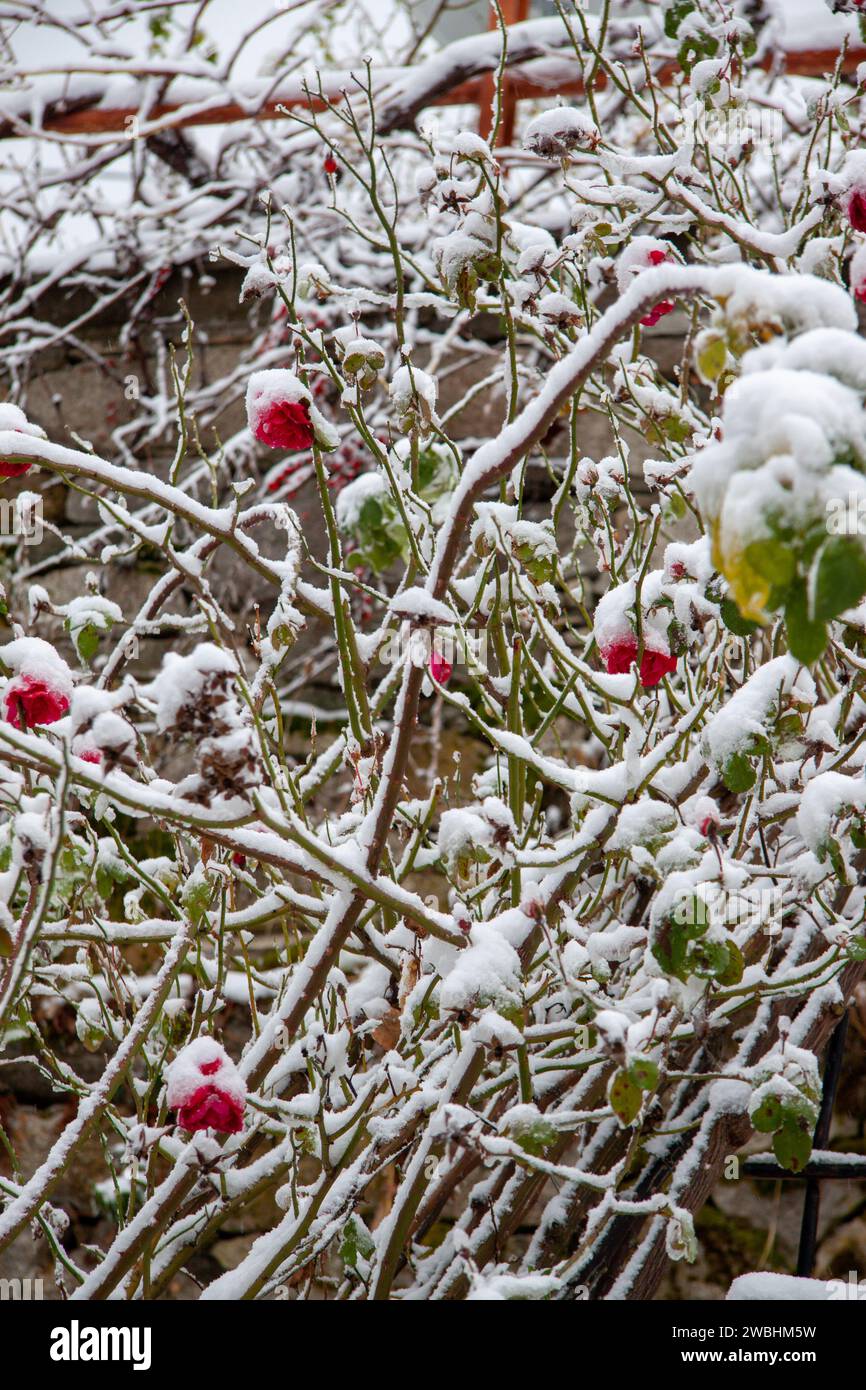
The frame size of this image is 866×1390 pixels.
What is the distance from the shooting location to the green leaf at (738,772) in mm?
956

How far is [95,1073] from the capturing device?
2.46 meters

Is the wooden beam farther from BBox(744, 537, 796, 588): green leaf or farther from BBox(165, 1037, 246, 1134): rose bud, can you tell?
BBox(744, 537, 796, 588): green leaf

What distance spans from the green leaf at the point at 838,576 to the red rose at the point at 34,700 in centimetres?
74

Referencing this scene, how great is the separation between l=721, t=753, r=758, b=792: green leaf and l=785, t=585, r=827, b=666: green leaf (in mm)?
464

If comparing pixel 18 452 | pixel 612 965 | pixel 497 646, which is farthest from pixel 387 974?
pixel 18 452

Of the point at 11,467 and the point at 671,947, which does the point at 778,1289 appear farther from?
the point at 11,467

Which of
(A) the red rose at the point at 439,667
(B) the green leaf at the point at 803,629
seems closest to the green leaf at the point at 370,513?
(A) the red rose at the point at 439,667

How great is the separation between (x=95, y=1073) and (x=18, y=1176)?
4.03 ft

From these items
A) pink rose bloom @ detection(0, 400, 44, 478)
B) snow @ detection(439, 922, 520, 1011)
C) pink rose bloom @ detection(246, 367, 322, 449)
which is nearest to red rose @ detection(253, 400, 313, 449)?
pink rose bloom @ detection(246, 367, 322, 449)

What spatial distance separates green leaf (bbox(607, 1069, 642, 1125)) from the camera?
0.84 m

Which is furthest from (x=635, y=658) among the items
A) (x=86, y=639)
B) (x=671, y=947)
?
(x=86, y=639)

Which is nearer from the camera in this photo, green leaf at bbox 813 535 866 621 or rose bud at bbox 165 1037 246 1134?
green leaf at bbox 813 535 866 621

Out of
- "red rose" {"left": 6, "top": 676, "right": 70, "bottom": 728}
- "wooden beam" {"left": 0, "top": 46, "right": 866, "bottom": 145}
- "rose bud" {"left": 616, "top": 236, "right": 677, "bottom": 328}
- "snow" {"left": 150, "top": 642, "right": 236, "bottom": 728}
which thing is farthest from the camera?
"wooden beam" {"left": 0, "top": 46, "right": 866, "bottom": 145}

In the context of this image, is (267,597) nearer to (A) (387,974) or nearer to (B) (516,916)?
(A) (387,974)
